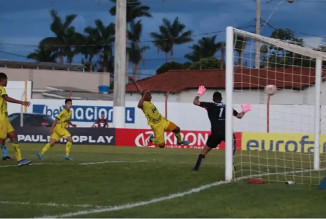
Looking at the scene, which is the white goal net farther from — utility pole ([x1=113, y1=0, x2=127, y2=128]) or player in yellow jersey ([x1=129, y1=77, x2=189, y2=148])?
utility pole ([x1=113, y1=0, x2=127, y2=128])

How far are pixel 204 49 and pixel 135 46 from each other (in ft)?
38.8

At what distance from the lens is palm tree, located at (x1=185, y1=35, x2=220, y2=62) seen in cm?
9438

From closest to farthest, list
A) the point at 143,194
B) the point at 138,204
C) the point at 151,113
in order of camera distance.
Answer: the point at 138,204
the point at 143,194
the point at 151,113

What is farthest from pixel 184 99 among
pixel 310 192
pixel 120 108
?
pixel 310 192

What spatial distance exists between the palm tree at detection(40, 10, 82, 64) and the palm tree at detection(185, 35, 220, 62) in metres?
Result: 16.1

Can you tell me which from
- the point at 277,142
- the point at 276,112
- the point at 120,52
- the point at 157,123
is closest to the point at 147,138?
the point at 120,52

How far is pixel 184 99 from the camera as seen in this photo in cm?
5006

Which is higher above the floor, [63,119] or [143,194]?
[63,119]

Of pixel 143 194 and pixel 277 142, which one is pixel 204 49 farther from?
pixel 143 194

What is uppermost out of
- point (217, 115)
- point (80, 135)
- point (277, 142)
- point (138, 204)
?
point (217, 115)

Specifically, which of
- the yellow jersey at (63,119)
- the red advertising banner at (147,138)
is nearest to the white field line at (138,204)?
the yellow jersey at (63,119)

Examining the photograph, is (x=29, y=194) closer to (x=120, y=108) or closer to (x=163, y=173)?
(x=163, y=173)

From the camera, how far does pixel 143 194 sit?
11742 millimetres

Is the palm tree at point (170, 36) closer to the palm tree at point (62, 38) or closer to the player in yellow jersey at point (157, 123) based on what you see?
the palm tree at point (62, 38)
